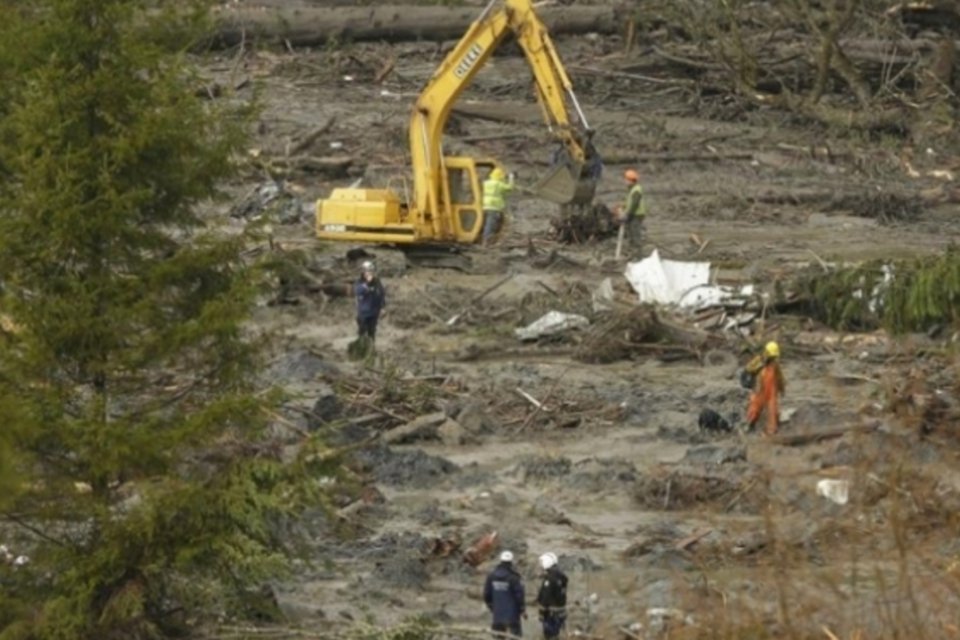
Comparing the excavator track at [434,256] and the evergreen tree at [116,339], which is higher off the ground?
the evergreen tree at [116,339]

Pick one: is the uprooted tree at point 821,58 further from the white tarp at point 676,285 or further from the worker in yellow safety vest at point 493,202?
the white tarp at point 676,285

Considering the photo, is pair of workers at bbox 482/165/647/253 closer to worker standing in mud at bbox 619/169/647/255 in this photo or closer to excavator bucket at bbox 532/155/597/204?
worker standing in mud at bbox 619/169/647/255

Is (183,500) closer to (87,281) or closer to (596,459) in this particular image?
(87,281)

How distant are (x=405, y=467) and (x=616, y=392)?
360 centimetres

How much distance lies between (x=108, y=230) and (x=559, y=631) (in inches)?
164

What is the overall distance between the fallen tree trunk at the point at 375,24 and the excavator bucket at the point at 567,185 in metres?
11.6

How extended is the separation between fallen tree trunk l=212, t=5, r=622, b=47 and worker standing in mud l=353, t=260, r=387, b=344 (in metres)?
16.1

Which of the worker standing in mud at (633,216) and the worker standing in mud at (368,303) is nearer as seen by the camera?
the worker standing in mud at (368,303)

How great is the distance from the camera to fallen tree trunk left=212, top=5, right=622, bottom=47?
4128 cm

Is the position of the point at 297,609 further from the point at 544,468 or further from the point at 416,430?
the point at 416,430

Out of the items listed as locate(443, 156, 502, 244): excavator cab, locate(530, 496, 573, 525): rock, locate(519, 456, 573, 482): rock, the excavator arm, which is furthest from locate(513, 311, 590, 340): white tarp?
locate(530, 496, 573, 525): rock

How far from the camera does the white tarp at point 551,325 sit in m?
26.6

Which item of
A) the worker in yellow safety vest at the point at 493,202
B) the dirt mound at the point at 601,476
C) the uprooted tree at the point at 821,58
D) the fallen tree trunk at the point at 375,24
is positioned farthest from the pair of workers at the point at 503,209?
the fallen tree trunk at the point at 375,24

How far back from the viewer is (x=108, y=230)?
15.3m
